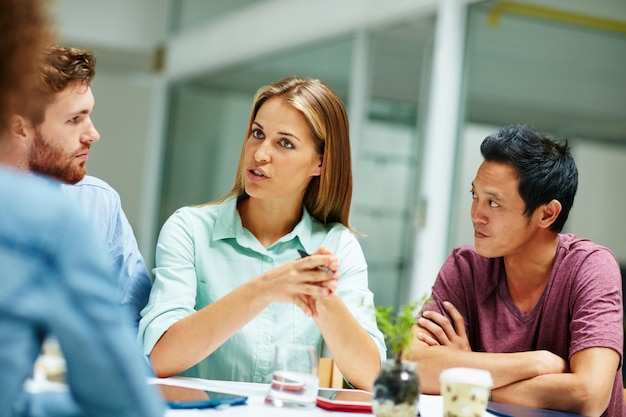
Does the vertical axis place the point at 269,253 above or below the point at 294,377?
above

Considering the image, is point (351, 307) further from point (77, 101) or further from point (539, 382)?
point (77, 101)

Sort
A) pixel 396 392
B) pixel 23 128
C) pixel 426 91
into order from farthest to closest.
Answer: pixel 426 91 < pixel 23 128 < pixel 396 392

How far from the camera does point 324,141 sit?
7.55 ft

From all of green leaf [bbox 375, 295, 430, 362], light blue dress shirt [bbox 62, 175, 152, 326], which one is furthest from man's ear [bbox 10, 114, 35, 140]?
green leaf [bbox 375, 295, 430, 362]

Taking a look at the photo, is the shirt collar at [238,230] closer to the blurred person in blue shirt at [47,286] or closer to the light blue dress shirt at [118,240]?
the light blue dress shirt at [118,240]

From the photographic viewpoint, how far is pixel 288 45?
590 centimetres

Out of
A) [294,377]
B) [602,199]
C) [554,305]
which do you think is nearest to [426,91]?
[602,199]

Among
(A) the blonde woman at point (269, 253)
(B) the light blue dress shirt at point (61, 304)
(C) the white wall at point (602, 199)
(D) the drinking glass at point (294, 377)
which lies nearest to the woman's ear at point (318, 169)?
(A) the blonde woman at point (269, 253)

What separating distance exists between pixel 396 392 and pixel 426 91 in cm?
329

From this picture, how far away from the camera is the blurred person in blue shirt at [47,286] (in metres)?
0.79

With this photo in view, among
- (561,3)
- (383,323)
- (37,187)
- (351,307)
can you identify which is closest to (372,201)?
(561,3)

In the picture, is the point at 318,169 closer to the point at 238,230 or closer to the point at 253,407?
the point at 238,230

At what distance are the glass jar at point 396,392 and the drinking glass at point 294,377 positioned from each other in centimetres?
19

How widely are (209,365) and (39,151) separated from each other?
695 mm
